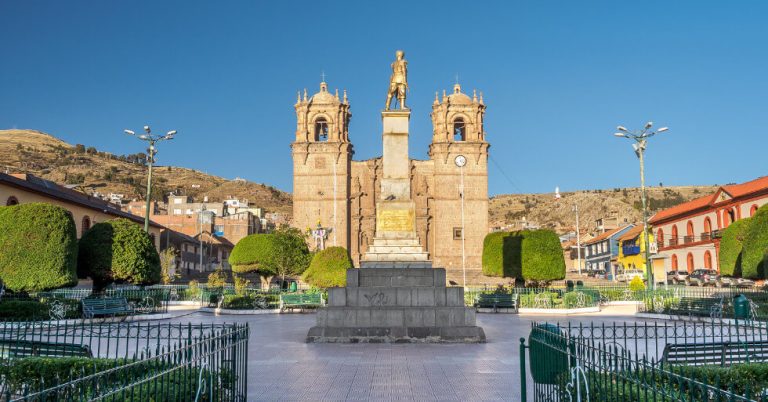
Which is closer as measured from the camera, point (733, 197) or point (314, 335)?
point (314, 335)

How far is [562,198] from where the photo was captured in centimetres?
12938

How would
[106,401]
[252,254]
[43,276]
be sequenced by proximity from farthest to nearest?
[252,254]
[43,276]
[106,401]

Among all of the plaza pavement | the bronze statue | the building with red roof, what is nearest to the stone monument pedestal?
the plaza pavement

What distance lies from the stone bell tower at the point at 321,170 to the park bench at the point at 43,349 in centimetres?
5280

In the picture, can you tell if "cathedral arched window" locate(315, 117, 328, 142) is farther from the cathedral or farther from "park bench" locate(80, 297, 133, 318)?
"park bench" locate(80, 297, 133, 318)

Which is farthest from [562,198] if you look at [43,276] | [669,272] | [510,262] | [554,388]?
[554,388]

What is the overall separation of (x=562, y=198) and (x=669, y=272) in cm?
7218

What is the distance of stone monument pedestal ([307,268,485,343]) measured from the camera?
554 inches

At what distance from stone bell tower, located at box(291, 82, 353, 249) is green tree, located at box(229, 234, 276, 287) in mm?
16802

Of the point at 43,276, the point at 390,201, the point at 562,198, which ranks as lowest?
the point at 43,276

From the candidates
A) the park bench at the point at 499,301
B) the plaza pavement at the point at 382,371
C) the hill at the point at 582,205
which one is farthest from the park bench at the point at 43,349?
the hill at the point at 582,205

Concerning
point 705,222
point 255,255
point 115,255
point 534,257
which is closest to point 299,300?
point 115,255

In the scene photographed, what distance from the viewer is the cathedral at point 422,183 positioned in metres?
61.4

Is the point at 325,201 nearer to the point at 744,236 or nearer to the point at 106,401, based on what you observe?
the point at 744,236
